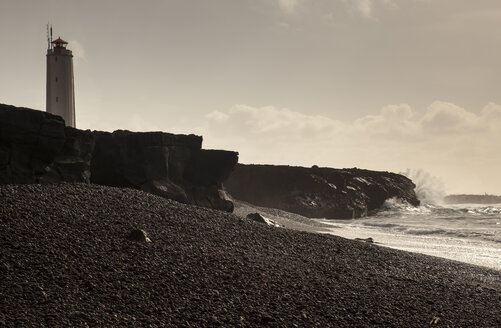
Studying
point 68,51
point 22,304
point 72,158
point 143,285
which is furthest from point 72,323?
point 68,51

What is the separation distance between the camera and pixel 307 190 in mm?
40531

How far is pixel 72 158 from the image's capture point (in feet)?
56.3

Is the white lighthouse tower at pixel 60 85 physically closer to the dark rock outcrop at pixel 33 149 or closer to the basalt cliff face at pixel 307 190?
the basalt cliff face at pixel 307 190

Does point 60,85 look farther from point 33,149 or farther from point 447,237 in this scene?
point 447,237

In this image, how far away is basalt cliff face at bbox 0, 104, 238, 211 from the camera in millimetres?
15359

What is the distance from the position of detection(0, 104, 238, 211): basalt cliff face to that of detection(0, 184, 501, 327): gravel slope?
9.21ft

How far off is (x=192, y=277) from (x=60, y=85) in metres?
30.5

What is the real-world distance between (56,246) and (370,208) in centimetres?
3719

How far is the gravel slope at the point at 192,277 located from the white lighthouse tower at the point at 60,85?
2395 cm

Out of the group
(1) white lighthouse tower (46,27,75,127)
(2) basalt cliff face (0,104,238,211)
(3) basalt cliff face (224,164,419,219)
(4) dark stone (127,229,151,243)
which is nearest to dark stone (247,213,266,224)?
(2) basalt cliff face (0,104,238,211)

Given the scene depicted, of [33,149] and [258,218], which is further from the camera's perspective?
[258,218]

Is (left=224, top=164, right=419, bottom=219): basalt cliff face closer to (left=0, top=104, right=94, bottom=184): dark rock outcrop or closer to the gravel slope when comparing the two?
(left=0, top=104, right=94, bottom=184): dark rock outcrop

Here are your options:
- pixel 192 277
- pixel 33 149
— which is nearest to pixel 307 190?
pixel 33 149

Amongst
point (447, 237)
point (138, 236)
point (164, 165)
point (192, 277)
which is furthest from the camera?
point (447, 237)
